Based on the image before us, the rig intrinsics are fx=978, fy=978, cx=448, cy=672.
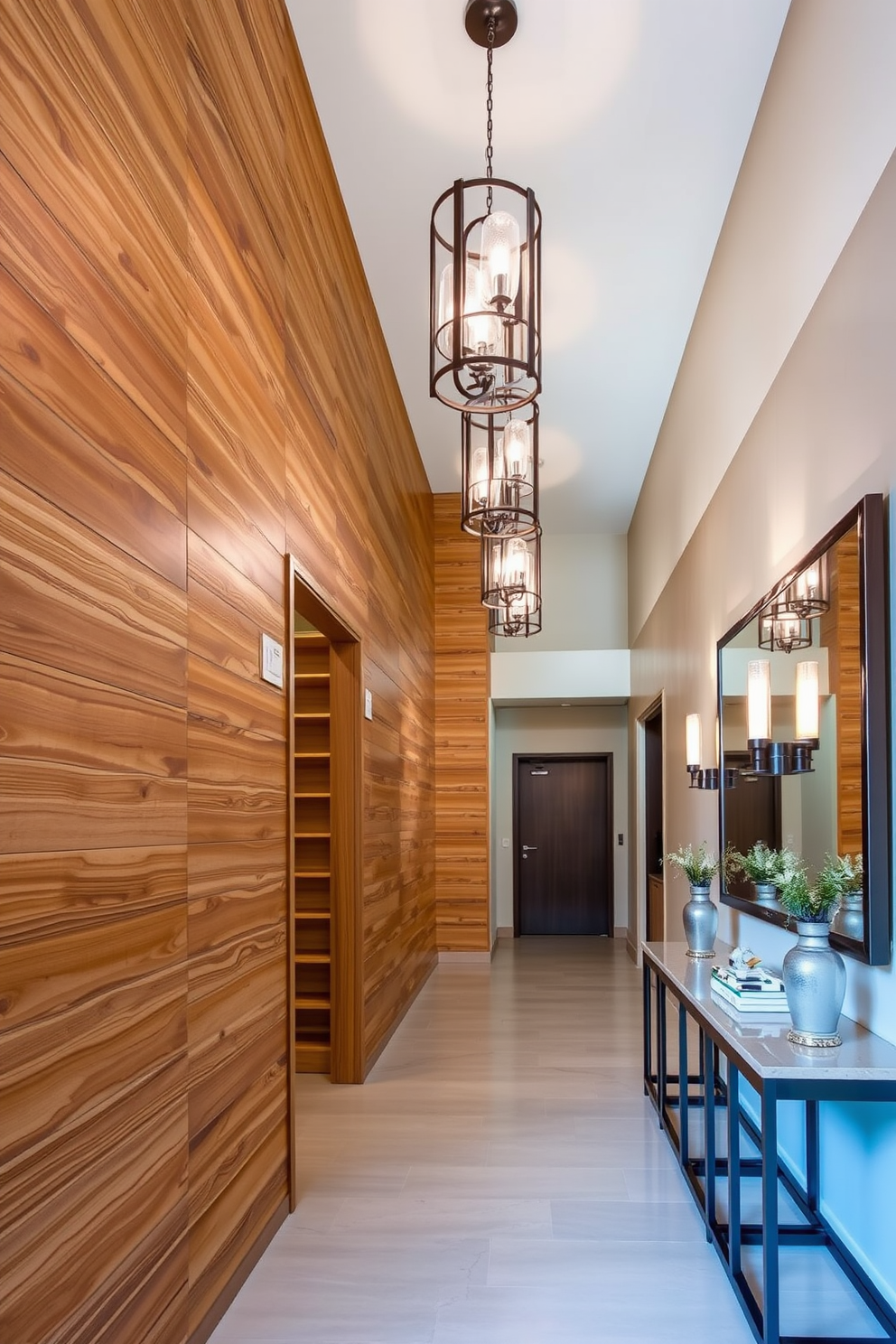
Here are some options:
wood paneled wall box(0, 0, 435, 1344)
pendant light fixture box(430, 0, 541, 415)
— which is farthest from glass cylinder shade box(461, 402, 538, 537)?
pendant light fixture box(430, 0, 541, 415)

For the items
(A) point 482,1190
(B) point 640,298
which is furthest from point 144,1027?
(B) point 640,298

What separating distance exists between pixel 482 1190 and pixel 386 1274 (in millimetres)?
665

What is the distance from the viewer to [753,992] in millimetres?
2893

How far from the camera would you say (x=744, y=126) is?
153 inches

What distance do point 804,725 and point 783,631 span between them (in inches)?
15.8

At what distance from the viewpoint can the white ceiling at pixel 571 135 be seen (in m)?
3.37

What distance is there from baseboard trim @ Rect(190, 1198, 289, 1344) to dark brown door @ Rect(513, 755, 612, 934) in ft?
23.4

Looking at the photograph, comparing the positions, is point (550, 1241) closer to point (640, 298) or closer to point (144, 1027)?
point (144, 1027)

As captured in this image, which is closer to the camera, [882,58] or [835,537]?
[882,58]

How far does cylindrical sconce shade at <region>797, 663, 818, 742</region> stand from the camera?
284cm

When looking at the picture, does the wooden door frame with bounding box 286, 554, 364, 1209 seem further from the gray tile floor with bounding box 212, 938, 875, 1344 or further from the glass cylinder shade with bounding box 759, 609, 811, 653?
the glass cylinder shade with bounding box 759, 609, 811, 653

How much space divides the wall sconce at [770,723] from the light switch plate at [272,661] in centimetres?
158

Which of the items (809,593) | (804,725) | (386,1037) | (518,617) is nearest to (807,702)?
(804,725)

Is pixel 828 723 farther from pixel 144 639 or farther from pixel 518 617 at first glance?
pixel 518 617
